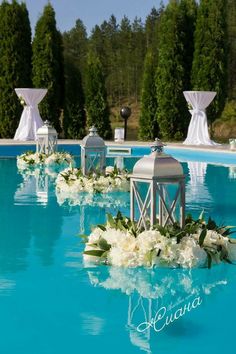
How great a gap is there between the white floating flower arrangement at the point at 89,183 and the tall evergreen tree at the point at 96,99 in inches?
464

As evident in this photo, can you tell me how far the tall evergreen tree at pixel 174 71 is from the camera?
64.6ft

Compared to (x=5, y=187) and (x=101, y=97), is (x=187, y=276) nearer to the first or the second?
(x=5, y=187)

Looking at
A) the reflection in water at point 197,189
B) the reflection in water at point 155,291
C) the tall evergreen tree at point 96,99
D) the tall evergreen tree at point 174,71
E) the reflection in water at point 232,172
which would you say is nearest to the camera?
the reflection in water at point 155,291

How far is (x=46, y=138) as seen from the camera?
12.8m

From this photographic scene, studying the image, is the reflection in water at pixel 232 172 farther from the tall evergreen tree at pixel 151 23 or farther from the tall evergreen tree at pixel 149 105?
the tall evergreen tree at pixel 151 23

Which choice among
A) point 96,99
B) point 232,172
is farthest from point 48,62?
point 232,172

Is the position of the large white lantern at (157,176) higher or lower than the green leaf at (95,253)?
higher

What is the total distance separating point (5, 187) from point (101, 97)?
11.7 metres

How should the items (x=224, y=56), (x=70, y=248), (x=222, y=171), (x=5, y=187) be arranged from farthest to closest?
(x=224, y=56)
(x=222, y=171)
(x=5, y=187)
(x=70, y=248)

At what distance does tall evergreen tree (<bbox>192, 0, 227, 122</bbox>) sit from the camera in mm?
19188

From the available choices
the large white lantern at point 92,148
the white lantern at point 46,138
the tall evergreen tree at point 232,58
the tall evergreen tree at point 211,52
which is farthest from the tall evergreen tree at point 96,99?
the tall evergreen tree at point 232,58

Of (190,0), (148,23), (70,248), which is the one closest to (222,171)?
(70,248)

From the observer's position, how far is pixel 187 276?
4543 mm

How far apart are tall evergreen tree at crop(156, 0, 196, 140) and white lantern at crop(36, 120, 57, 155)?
290 inches
